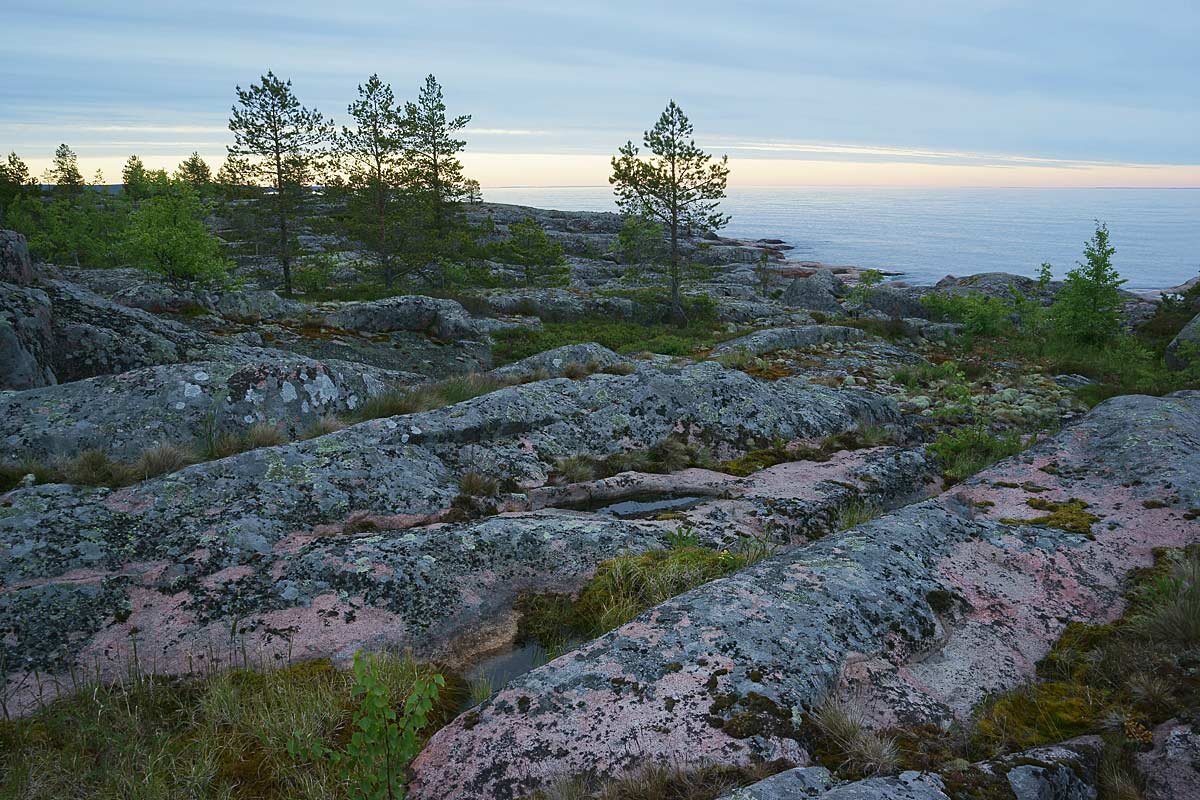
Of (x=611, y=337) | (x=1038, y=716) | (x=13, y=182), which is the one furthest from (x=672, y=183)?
(x=13, y=182)

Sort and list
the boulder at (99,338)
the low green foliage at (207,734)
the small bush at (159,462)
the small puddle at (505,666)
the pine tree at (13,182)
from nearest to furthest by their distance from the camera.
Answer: the low green foliage at (207,734), the small puddle at (505,666), the small bush at (159,462), the boulder at (99,338), the pine tree at (13,182)

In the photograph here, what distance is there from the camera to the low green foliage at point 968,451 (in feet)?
31.2

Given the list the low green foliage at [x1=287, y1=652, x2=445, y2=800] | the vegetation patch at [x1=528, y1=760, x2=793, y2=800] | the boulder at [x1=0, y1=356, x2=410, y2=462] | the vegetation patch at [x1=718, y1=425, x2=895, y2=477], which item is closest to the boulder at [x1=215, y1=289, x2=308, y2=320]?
the boulder at [x1=0, y1=356, x2=410, y2=462]

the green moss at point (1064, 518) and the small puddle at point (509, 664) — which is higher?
the green moss at point (1064, 518)

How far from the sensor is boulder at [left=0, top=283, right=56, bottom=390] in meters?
10.5

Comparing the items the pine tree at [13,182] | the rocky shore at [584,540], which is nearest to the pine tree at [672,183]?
the rocky shore at [584,540]

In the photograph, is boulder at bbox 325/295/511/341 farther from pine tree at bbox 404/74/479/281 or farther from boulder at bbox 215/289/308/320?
pine tree at bbox 404/74/479/281

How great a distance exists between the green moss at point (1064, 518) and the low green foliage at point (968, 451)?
216 cm

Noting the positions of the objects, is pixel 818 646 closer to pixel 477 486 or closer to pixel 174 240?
pixel 477 486

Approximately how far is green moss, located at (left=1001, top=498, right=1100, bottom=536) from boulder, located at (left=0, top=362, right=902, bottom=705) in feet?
14.9

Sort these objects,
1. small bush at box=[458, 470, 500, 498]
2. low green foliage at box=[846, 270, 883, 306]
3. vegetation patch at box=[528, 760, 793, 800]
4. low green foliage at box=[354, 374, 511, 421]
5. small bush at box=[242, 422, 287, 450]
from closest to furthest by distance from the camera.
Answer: vegetation patch at box=[528, 760, 793, 800], small bush at box=[458, 470, 500, 498], small bush at box=[242, 422, 287, 450], low green foliage at box=[354, 374, 511, 421], low green foliage at box=[846, 270, 883, 306]

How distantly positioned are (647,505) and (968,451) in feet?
18.7

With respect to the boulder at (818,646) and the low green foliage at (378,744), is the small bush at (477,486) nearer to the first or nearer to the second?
the boulder at (818,646)

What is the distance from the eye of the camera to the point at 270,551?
253 inches
